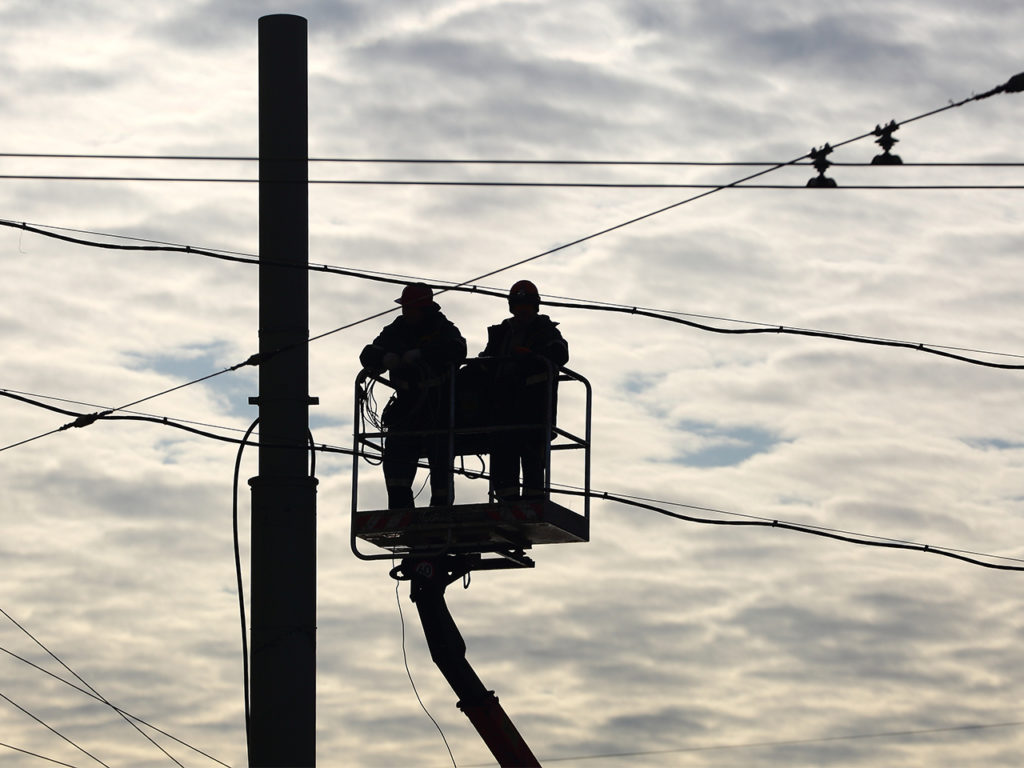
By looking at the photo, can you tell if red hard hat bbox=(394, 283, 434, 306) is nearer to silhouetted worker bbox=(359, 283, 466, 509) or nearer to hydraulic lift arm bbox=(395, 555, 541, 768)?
silhouetted worker bbox=(359, 283, 466, 509)

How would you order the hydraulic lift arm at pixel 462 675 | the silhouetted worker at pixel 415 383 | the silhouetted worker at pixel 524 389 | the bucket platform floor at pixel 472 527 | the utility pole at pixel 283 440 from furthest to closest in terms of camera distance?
the hydraulic lift arm at pixel 462 675
the silhouetted worker at pixel 415 383
the silhouetted worker at pixel 524 389
the bucket platform floor at pixel 472 527
the utility pole at pixel 283 440

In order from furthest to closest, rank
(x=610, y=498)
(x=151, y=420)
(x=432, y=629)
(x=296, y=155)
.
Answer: (x=432, y=629), (x=610, y=498), (x=151, y=420), (x=296, y=155)

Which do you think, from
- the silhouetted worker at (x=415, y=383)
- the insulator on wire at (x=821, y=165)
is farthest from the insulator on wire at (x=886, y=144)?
the silhouetted worker at (x=415, y=383)

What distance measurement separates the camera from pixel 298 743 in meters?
10.4

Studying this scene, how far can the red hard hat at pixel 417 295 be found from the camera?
1369 cm

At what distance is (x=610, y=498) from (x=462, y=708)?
2877 millimetres

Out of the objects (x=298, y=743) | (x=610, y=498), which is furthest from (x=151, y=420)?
(x=610, y=498)

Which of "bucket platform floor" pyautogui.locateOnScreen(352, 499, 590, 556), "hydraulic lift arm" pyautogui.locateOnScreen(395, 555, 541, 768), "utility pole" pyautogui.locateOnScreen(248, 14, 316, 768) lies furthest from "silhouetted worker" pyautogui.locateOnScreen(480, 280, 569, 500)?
"utility pole" pyautogui.locateOnScreen(248, 14, 316, 768)

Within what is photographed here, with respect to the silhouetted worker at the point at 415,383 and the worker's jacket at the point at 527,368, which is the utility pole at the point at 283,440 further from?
the worker's jacket at the point at 527,368

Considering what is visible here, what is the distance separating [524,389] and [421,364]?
100cm

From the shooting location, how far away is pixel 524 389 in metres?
13.5

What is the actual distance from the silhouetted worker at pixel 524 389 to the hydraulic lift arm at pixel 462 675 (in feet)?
4.26

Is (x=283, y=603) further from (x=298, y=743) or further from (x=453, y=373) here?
(x=453, y=373)

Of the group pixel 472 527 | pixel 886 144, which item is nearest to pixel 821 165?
pixel 886 144
